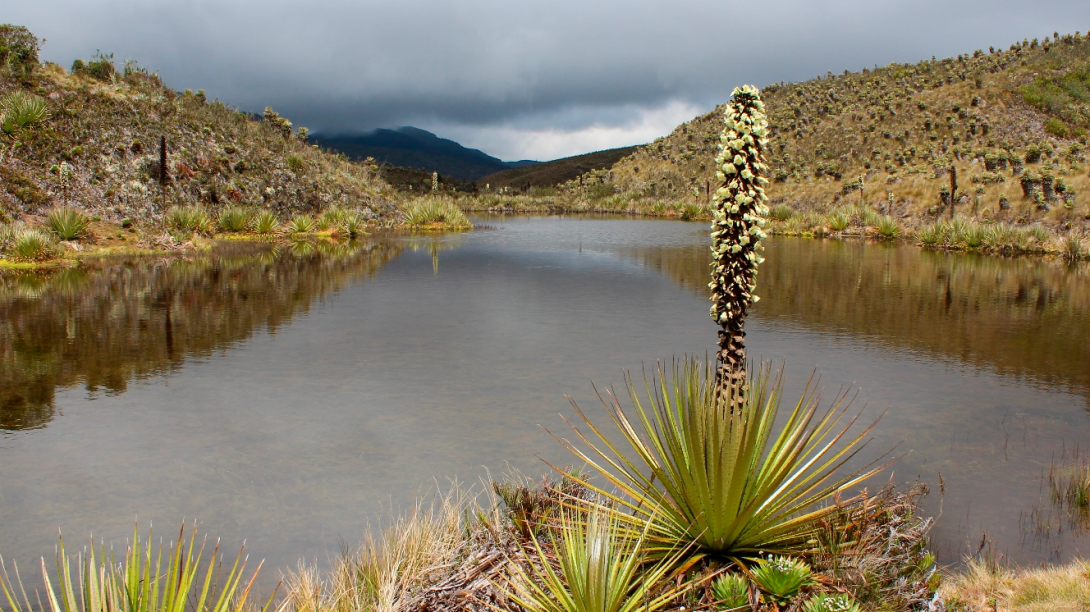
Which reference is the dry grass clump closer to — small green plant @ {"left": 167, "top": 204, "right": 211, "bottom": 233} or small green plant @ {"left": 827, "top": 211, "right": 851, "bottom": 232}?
small green plant @ {"left": 167, "top": 204, "right": 211, "bottom": 233}

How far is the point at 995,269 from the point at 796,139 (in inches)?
1488

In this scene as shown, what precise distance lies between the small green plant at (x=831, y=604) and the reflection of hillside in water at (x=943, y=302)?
6.20m

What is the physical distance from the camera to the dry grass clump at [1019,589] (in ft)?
10.9

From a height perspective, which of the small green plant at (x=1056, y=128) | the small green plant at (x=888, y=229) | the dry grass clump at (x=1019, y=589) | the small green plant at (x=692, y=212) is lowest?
the dry grass clump at (x=1019, y=589)

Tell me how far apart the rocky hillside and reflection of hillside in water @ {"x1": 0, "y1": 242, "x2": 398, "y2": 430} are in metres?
5.99

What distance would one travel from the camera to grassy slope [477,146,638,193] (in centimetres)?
9050

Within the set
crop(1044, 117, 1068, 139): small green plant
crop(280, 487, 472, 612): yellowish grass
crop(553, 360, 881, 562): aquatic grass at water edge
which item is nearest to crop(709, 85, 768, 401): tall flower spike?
crop(553, 360, 881, 562): aquatic grass at water edge

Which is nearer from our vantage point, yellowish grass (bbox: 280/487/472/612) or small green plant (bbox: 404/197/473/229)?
yellowish grass (bbox: 280/487/472/612)

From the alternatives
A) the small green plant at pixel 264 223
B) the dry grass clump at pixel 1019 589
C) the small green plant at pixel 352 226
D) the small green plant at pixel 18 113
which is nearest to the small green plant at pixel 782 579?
the dry grass clump at pixel 1019 589

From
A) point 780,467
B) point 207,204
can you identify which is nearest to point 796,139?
point 207,204

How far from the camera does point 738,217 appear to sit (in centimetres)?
350

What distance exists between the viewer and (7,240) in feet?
49.8

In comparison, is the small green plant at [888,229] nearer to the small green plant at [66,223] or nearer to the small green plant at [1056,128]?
the small green plant at [1056,128]

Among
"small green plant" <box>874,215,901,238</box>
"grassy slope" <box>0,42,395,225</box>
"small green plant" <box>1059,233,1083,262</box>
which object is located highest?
"grassy slope" <box>0,42,395,225</box>
